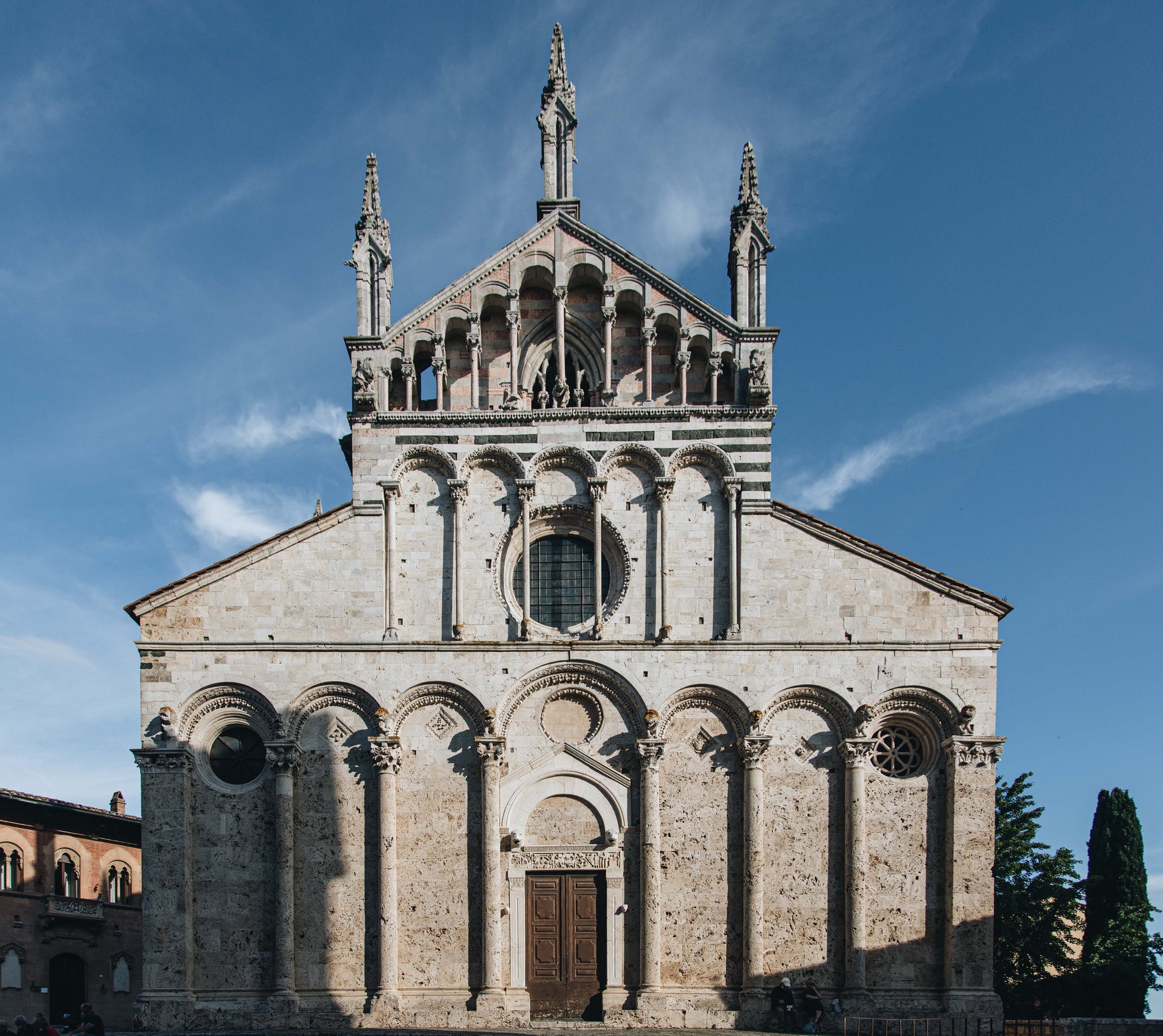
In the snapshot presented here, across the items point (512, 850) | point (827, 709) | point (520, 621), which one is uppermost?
point (520, 621)

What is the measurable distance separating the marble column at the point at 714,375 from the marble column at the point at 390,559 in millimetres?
6330

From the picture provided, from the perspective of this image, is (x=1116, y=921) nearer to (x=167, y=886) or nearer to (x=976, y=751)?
(x=976, y=751)

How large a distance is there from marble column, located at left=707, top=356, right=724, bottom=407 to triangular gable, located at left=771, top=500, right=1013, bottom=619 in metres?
2.41

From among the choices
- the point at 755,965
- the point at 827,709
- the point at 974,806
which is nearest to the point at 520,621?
the point at 827,709

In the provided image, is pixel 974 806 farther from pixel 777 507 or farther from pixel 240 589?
pixel 240 589

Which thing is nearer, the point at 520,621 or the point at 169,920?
the point at 169,920

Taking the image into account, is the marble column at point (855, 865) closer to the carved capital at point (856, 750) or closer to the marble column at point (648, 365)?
the carved capital at point (856, 750)

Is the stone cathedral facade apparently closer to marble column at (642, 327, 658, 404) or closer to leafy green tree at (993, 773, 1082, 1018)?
marble column at (642, 327, 658, 404)

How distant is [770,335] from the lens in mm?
22359

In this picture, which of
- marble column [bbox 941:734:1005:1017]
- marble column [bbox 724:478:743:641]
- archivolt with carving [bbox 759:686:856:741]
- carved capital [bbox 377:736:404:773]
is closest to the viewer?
marble column [bbox 941:734:1005:1017]

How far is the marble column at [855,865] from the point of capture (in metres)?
19.6

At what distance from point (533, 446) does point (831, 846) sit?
9192 mm

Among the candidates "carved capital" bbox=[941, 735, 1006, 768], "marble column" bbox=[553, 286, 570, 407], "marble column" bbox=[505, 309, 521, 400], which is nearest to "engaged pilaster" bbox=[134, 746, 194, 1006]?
"marble column" bbox=[505, 309, 521, 400]

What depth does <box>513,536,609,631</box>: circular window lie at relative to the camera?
858 inches
